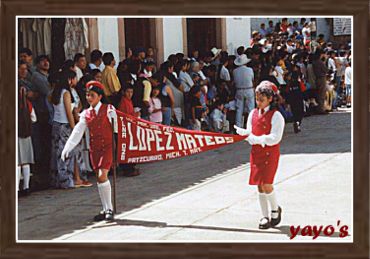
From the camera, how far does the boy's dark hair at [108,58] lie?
8648 mm

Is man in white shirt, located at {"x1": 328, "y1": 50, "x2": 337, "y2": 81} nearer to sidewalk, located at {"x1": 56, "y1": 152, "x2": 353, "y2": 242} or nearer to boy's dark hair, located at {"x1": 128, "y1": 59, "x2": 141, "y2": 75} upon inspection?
sidewalk, located at {"x1": 56, "y1": 152, "x2": 353, "y2": 242}

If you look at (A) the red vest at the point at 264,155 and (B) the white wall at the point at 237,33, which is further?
(A) the red vest at the point at 264,155

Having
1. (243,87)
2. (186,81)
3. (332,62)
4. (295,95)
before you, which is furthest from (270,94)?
(186,81)

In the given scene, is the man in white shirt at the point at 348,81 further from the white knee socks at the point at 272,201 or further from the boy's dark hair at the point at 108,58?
the boy's dark hair at the point at 108,58

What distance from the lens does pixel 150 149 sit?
8562mm

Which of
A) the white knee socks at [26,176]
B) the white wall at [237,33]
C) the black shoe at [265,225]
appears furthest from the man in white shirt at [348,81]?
the white knee socks at [26,176]

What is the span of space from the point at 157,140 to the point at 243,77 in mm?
844

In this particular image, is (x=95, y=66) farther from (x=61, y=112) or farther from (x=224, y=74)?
(x=224, y=74)

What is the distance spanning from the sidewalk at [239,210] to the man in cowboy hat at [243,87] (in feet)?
1.40

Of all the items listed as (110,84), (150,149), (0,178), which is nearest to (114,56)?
(110,84)

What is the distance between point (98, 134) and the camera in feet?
28.3

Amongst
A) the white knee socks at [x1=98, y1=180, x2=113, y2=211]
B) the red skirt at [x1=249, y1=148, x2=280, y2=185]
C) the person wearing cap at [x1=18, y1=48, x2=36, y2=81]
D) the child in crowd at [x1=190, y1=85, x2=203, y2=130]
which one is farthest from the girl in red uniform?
the red skirt at [x1=249, y1=148, x2=280, y2=185]

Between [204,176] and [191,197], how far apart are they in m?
0.34
